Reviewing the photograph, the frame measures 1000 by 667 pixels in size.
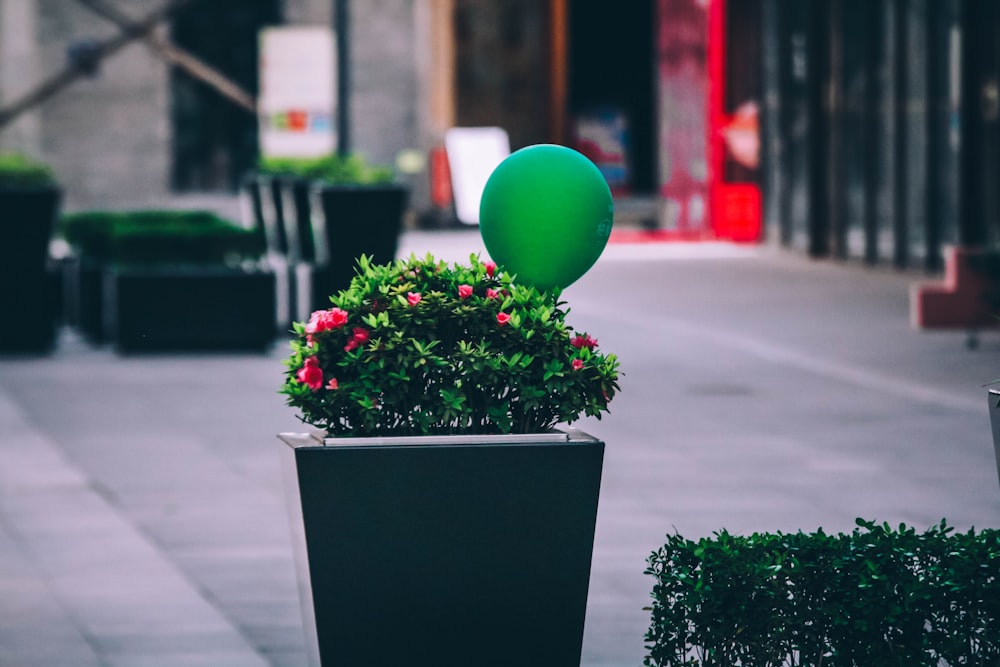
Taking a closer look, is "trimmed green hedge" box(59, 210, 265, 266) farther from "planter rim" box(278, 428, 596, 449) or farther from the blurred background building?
"planter rim" box(278, 428, 596, 449)

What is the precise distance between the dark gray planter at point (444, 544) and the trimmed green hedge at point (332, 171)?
12.4 metres

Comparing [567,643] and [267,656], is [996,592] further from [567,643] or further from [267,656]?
[267,656]

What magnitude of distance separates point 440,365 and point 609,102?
1439 inches

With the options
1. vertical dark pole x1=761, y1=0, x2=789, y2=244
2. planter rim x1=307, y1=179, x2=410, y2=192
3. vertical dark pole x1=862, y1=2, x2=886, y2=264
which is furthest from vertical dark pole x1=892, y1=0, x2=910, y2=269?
planter rim x1=307, y1=179, x2=410, y2=192

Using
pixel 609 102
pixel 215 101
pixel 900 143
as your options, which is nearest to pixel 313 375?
pixel 900 143

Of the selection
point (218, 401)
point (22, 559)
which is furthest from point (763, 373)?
point (22, 559)

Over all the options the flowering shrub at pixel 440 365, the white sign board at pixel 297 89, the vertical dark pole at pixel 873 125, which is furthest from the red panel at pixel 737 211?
the flowering shrub at pixel 440 365

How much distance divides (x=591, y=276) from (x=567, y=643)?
19.6m

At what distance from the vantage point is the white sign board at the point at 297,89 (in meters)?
24.7

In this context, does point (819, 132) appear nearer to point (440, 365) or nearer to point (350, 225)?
point (350, 225)

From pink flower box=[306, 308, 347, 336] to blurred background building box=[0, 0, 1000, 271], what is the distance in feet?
64.1

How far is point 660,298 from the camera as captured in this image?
21.0 m

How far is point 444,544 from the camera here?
4.76 m

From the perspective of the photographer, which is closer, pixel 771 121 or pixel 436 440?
pixel 436 440
